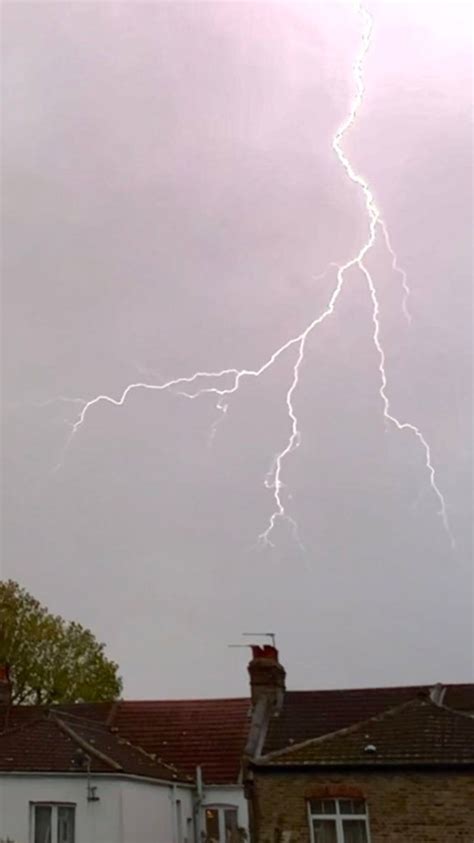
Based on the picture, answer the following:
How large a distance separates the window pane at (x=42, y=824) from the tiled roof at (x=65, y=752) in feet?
2.68

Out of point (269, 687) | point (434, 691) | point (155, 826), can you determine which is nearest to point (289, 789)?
point (155, 826)

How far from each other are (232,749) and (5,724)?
286 inches

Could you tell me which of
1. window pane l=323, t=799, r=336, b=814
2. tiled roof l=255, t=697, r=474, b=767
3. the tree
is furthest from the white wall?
the tree

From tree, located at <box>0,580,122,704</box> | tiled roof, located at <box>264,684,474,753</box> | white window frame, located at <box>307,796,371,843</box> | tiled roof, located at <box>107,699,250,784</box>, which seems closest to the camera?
white window frame, located at <box>307,796,371,843</box>

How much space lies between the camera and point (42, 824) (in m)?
18.6

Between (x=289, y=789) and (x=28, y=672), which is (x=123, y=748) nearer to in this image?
(x=289, y=789)

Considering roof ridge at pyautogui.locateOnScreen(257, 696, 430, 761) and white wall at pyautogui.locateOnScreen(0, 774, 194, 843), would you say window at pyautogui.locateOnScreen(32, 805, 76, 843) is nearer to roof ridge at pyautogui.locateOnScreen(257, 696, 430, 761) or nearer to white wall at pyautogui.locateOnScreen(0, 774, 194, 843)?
white wall at pyautogui.locateOnScreen(0, 774, 194, 843)

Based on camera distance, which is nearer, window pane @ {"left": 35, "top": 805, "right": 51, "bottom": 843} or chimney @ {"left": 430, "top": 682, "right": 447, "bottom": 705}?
window pane @ {"left": 35, "top": 805, "right": 51, "bottom": 843}

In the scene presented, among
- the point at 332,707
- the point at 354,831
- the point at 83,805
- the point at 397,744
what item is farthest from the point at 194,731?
the point at 397,744

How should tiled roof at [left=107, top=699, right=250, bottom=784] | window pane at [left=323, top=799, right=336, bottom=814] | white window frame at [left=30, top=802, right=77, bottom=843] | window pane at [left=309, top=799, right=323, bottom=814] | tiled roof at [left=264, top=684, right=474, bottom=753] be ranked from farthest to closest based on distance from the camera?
tiled roof at [left=107, top=699, right=250, bottom=784] → tiled roof at [left=264, top=684, right=474, bottom=753] → white window frame at [left=30, top=802, right=77, bottom=843] → window pane at [left=309, top=799, right=323, bottom=814] → window pane at [left=323, top=799, right=336, bottom=814]

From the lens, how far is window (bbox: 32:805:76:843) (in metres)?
18.4

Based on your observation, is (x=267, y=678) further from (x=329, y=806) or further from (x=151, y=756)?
(x=329, y=806)

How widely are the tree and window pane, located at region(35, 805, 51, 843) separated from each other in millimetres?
14709

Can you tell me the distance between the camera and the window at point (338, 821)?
15961mm
